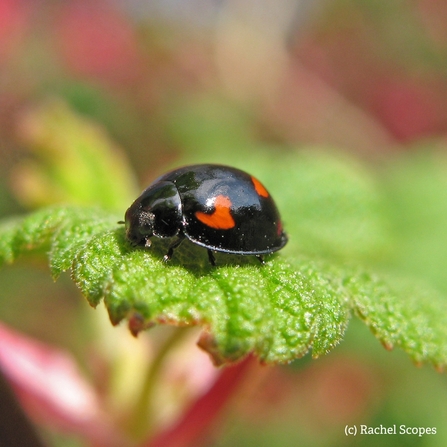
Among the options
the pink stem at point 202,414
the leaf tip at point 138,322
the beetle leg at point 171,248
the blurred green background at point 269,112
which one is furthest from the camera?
the blurred green background at point 269,112

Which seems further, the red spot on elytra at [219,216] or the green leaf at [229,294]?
the red spot on elytra at [219,216]

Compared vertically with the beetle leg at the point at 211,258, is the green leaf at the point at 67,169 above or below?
above

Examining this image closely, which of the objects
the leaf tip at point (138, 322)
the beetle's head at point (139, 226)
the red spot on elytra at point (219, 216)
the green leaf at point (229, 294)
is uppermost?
the red spot on elytra at point (219, 216)

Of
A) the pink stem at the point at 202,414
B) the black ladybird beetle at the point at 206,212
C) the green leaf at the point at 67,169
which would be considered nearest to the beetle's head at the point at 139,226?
the black ladybird beetle at the point at 206,212

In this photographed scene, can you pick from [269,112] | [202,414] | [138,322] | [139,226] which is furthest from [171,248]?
[269,112]

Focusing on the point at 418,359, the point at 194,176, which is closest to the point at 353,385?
the point at 418,359

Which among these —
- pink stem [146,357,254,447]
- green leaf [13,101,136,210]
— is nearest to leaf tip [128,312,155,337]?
pink stem [146,357,254,447]

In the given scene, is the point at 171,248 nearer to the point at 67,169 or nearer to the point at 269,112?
the point at 67,169

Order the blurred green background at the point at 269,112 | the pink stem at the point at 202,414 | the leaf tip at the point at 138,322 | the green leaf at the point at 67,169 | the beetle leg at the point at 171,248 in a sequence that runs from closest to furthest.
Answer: the leaf tip at the point at 138,322 < the beetle leg at the point at 171,248 < the pink stem at the point at 202,414 < the green leaf at the point at 67,169 < the blurred green background at the point at 269,112

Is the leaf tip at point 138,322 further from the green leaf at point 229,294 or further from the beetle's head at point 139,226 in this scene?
the beetle's head at point 139,226
